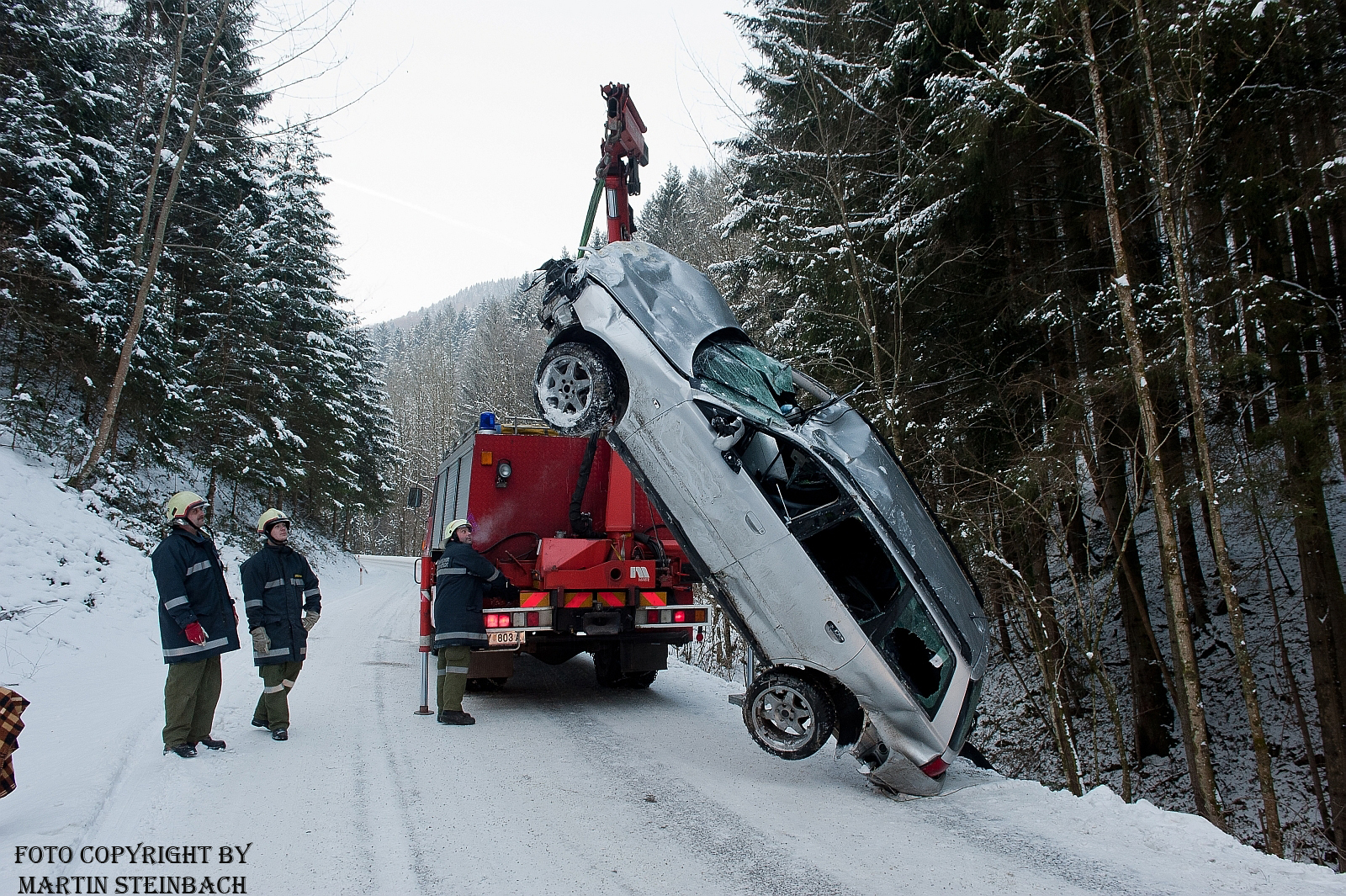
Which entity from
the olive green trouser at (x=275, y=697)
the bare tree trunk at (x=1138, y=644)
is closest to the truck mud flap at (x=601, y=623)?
the olive green trouser at (x=275, y=697)

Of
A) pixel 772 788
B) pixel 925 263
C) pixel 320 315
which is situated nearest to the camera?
pixel 772 788

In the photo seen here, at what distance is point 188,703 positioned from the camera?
4754 millimetres

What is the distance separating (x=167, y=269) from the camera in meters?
17.2

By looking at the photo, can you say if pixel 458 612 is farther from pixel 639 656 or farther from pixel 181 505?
pixel 181 505

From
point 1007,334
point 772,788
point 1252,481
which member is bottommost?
point 772,788

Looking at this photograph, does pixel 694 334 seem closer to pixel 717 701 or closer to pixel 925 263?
pixel 717 701

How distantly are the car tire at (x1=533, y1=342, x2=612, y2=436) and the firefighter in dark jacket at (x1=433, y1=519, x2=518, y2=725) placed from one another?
1614 millimetres

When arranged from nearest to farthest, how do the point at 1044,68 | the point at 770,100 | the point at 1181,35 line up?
the point at 1181,35 < the point at 1044,68 < the point at 770,100

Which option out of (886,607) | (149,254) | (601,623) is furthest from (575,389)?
(149,254)

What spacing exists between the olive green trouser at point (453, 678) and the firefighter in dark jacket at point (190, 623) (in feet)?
4.96

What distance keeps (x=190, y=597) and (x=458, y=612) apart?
184 cm

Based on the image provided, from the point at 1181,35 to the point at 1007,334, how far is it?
3.64 m

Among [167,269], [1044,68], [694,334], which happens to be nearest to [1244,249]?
[1044,68]

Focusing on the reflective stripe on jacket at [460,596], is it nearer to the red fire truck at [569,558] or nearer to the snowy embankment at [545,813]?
the red fire truck at [569,558]
